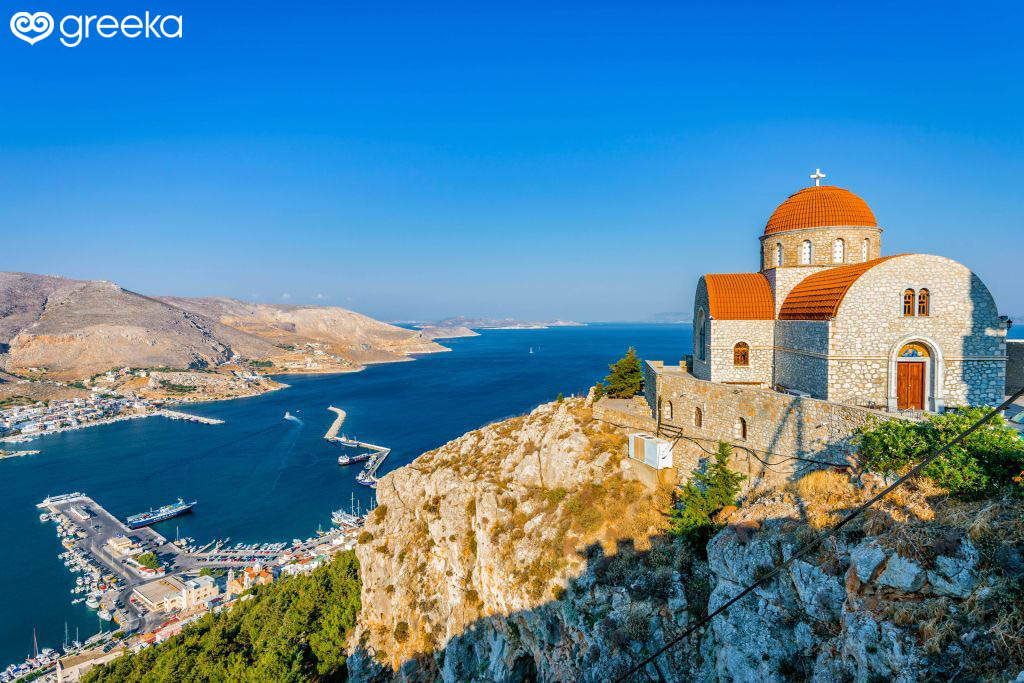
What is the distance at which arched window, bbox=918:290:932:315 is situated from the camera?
16.2 meters

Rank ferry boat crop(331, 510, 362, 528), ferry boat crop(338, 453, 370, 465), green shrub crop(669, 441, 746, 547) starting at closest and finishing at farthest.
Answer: green shrub crop(669, 441, 746, 547) → ferry boat crop(331, 510, 362, 528) → ferry boat crop(338, 453, 370, 465)

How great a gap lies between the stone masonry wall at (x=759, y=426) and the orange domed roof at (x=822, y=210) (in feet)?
29.6

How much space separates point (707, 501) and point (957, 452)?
666 centimetres

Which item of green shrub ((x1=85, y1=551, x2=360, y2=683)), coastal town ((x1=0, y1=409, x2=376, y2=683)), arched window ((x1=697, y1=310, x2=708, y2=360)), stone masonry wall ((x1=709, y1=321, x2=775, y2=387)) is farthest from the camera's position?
coastal town ((x1=0, y1=409, x2=376, y2=683))

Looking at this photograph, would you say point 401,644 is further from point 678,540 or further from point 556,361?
point 556,361

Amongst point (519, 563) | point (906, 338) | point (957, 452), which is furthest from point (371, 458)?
point (957, 452)

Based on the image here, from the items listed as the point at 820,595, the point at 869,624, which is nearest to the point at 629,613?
the point at 820,595

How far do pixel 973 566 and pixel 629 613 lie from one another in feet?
30.1

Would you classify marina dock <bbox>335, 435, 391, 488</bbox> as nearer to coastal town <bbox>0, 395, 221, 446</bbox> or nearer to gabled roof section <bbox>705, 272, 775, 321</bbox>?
coastal town <bbox>0, 395, 221, 446</bbox>

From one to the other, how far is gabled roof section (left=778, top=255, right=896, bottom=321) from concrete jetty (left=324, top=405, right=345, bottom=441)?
267 feet

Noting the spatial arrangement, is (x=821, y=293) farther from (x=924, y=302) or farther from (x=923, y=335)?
(x=923, y=335)

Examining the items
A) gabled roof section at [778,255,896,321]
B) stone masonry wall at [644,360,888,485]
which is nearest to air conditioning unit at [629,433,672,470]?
stone masonry wall at [644,360,888,485]

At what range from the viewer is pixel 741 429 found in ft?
55.2

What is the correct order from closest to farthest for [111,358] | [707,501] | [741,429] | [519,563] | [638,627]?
1. [638,627]
2. [707,501]
3. [741,429]
4. [519,563]
5. [111,358]
